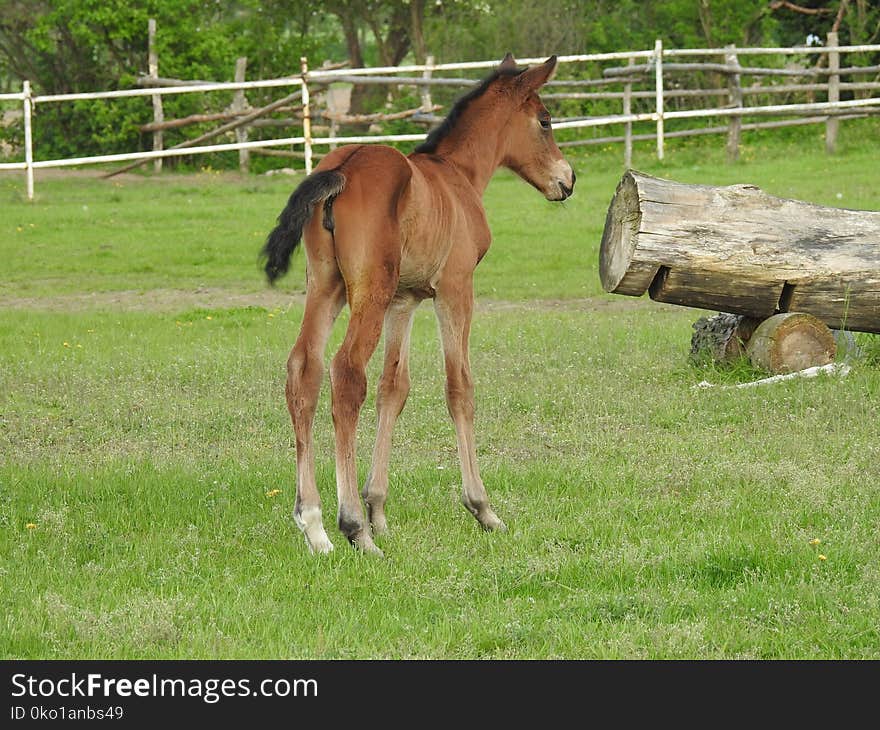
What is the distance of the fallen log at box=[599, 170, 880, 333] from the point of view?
902 cm

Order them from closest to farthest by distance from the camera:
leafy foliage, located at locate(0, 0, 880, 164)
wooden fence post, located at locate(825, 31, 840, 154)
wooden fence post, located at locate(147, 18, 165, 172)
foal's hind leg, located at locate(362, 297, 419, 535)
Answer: foal's hind leg, located at locate(362, 297, 419, 535)
wooden fence post, located at locate(825, 31, 840, 154)
wooden fence post, located at locate(147, 18, 165, 172)
leafy foliage, located at locate(0, 0, 880, 164)

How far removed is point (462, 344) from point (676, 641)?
214cm

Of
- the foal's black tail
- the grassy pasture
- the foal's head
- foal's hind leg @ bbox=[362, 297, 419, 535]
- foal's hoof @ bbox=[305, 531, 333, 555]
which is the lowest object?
the grassy pasture

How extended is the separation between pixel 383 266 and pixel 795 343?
473 centimetres

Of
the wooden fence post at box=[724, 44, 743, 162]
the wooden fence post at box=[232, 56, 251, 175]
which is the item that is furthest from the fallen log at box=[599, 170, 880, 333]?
the wooden fence post at box=[232, 56, 251, 175]

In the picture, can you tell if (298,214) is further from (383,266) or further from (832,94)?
(832,94)

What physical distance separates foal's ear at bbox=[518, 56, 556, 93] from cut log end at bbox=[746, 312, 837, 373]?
3557 millimetres

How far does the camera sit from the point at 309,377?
19.2 feet

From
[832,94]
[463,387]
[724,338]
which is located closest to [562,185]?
[463,387]

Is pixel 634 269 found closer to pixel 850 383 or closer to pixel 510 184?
pixel 850 383

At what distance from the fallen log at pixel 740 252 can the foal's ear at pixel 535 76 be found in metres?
2.29

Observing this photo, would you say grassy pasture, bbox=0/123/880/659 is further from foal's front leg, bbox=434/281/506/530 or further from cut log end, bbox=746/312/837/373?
cut log end, bbox=746/312/837/373

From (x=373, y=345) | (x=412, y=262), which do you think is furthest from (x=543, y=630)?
(x=412, y=262)

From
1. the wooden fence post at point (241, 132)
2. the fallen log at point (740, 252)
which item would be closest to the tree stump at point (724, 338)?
the fallen log at point (740, 252)
